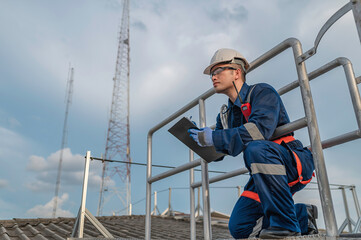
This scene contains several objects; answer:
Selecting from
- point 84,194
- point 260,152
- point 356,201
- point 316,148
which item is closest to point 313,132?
point 316,148

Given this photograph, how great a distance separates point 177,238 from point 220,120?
275cm

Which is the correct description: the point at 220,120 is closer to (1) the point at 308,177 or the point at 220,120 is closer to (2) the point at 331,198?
(1) the point at 308,177

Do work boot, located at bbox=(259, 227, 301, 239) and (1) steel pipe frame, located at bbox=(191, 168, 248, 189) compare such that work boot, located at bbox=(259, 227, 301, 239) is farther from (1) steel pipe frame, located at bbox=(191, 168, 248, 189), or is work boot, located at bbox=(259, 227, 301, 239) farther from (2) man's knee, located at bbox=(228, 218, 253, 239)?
(1) steel pipe frame, located at bbox=(191, 168, 248, 189)

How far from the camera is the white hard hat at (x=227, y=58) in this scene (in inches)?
76.3

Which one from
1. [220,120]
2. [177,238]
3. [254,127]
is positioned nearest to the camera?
[254,127]

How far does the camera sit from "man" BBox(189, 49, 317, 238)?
1.44 metres

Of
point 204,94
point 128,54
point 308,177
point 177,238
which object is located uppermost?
point 128,54

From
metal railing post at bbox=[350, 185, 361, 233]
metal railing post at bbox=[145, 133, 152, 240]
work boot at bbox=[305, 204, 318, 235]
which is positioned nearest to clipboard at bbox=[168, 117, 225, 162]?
work boot at bbox=[305, 204, 318, 235]

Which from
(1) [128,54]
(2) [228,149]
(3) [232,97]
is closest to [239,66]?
(3) [232,97]

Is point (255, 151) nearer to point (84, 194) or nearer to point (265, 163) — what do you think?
point (265, 163)

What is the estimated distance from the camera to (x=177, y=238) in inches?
173

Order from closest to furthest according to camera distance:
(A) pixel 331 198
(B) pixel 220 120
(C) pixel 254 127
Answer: (A) pixel 331 198 < (C) pixel 254 127 < (B) pixel 220 120

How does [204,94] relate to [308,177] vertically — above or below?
above

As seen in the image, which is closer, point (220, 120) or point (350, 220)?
point (220, 120)
